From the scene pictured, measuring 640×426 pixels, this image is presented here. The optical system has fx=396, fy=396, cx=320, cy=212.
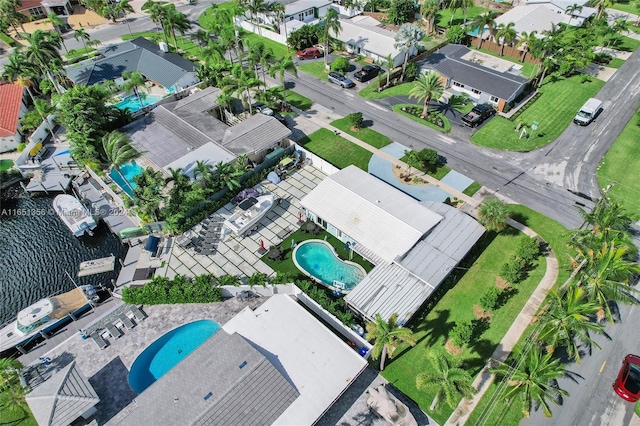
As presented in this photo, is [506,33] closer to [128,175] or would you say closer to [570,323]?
[570,323]

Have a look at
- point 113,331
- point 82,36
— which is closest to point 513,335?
point 113,331

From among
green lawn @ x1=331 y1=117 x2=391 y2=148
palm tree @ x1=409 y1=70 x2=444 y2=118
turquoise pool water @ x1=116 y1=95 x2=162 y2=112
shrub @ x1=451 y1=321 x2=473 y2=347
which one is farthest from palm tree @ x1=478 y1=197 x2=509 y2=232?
turquoise pool water @ x1=116 y1=95 x2=162 y2=112

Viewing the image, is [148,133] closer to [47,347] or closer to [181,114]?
[181,114]

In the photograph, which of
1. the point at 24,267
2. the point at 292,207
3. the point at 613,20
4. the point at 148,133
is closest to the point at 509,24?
the point at 613,20

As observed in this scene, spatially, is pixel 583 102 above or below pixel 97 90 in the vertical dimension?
below

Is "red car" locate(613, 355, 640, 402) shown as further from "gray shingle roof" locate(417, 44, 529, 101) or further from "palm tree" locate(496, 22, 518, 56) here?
"palm tree" locate(496, 22, 518, 56)

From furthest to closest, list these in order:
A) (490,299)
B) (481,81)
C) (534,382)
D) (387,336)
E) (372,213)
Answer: (481,81) < (372,213) < (490,299) < (387,336) < (534,382)

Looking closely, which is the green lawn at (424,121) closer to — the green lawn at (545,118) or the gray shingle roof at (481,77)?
the green lawn at (545,118)
